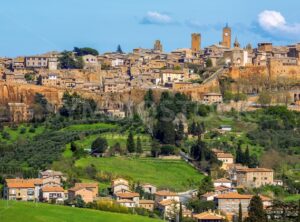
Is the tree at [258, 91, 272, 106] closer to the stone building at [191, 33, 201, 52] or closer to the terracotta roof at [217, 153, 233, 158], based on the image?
the terracotta roof at [217, 153, 233, 158]

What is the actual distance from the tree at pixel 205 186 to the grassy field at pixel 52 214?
782 centimetres

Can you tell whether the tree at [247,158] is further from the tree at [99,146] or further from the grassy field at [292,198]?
the tree at [99,146]

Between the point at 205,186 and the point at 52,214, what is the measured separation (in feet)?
41.1

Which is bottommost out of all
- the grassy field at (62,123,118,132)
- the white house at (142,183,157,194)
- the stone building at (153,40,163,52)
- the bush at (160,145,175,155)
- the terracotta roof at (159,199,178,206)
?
the terracotta roof at (159,199,178,206)

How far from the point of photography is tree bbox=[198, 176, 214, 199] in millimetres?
58294

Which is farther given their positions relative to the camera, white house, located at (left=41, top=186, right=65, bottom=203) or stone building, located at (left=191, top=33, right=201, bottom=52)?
stone building, located at (left=191, top=33, right=201, bottom=52)

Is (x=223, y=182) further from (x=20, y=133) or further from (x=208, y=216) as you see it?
(x=20, y=133)

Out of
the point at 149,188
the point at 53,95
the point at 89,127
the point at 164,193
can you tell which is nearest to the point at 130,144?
the point at 149,188

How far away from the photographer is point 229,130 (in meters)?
72.7

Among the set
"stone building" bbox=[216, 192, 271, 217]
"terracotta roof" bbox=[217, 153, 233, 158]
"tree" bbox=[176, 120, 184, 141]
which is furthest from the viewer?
"tree" bbox=[176, 120, 184, 141]

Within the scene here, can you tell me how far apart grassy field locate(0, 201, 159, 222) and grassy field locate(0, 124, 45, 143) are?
17157 millimetres

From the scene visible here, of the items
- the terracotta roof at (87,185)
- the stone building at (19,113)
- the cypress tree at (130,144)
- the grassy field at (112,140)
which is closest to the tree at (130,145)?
the cypress tree at (130,144)

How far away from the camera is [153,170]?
6272 centimetres

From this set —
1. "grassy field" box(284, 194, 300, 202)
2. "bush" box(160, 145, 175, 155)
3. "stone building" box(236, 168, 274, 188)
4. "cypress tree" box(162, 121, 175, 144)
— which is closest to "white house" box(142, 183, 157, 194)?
"stone building" box(236, 168, 274, 188)
